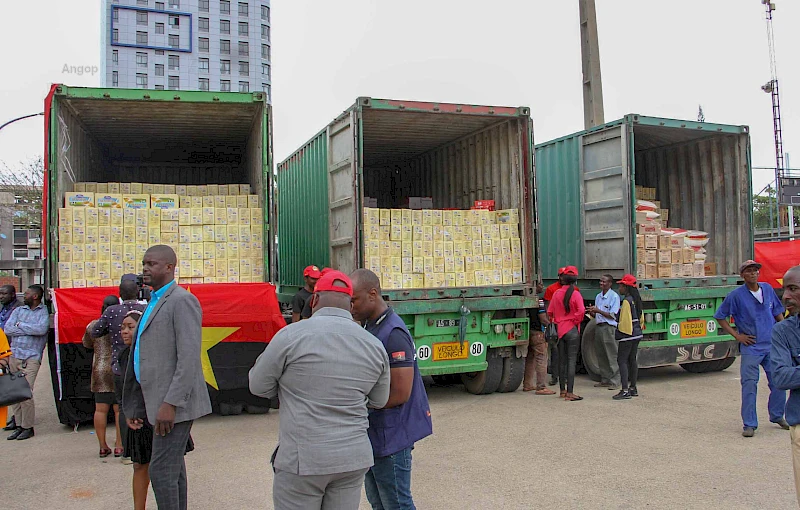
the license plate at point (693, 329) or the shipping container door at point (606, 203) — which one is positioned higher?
the shipping container door at point (606, 203)

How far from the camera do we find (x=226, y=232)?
25.2 feet

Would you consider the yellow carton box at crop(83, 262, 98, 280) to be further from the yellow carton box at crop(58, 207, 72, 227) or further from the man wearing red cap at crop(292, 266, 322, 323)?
the man wearing red cap at crop(292, 266, 322, 323)

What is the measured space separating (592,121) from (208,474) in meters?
11.9

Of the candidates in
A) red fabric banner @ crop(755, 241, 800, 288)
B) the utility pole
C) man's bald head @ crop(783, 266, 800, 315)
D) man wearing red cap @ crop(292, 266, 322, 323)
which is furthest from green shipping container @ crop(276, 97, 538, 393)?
red fabric banner @ crop(755, 241, 800, 288)

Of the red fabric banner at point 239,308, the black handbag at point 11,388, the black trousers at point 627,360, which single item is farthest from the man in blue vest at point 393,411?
the black trousers at point 627,360

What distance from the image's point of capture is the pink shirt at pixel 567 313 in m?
8.34

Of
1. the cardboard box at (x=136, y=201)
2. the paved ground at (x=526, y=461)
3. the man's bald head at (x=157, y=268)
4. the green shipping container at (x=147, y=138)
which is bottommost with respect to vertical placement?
the paved ground at (x=526, y=461)

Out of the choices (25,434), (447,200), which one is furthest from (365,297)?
(447,200)

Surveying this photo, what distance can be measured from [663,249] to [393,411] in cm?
729

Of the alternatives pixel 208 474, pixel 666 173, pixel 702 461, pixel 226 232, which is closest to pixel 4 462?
pixel 208 474

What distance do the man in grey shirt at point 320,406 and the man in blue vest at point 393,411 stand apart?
307mm

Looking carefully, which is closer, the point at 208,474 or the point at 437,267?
the point at 208,474

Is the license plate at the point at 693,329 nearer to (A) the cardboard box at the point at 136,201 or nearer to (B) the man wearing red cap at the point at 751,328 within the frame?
(B) the man wearing red cap at the point at 751,328

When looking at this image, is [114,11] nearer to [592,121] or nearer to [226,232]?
[592,121]
